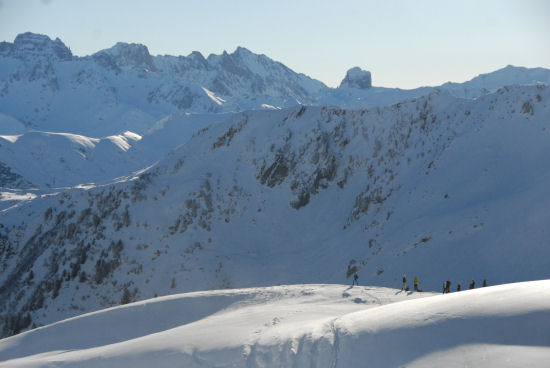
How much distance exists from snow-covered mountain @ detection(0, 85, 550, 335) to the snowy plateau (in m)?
0.16

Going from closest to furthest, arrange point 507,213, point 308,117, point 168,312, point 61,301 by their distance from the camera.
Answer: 1. point 168,312
2. point 507,213
3. point 61,301
4. point 308,117

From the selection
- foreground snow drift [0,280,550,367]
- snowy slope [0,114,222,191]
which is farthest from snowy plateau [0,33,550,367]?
snowy slope [0,114,222,191]

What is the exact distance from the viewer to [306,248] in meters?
39.7

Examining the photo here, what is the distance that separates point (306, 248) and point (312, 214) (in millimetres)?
5287

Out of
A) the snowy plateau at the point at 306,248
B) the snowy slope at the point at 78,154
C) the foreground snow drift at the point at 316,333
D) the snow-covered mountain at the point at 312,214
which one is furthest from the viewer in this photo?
the snowy slope at the point at 78,154

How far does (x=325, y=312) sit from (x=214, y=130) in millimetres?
41712

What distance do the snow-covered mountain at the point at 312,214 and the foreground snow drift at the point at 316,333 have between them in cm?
1133

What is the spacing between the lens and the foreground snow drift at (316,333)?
32.7 feet

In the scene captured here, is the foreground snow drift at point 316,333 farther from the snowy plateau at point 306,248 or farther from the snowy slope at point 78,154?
the snowy slope at point 78,154

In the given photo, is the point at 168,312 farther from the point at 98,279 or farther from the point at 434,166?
the point at 434,166

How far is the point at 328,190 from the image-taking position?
1806 inches

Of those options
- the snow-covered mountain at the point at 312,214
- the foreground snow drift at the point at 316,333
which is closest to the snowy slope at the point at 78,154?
the snow-covered mountain at the point at 312,214

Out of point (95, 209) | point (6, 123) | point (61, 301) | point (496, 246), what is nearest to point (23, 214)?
point (95, 209)

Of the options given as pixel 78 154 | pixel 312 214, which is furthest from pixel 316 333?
pixel 78 154
